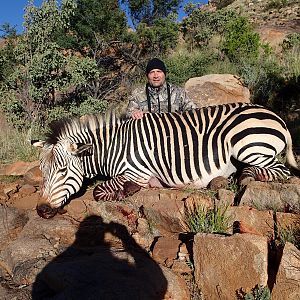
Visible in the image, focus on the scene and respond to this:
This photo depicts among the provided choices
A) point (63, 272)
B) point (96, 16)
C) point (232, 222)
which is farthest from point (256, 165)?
point (96, 16)

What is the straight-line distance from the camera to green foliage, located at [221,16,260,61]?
34.6 ft

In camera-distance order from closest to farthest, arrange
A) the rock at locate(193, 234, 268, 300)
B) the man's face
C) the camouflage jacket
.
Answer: the rock at locate(193, 234, 268, 300)
the man's face
the camouflage jacket

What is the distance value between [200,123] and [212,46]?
10196 mm

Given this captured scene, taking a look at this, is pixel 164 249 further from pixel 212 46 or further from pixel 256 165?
pixel 212 46

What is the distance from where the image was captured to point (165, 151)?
12.6ft

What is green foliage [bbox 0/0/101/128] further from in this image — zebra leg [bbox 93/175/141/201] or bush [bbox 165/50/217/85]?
zebra leg [bbox 93/175/141/201]

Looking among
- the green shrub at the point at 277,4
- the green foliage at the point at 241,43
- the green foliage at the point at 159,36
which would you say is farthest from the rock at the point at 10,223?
the green shrub at the point at 277,4

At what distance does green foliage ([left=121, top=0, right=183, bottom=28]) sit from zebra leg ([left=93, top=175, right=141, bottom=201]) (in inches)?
542

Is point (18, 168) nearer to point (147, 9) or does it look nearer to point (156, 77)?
point (156, 77)

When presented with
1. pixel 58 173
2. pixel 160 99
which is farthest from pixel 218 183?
pixel 160 99

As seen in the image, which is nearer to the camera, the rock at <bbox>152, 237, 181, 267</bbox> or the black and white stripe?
the rock at <bbox>152, 237, 181, 267</bbox>

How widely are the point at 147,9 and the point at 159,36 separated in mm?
3925

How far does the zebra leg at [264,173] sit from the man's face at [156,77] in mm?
1905

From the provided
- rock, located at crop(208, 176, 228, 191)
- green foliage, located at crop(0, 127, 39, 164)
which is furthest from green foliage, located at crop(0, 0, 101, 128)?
rock, located at crop(208, 176, 228, 191)
